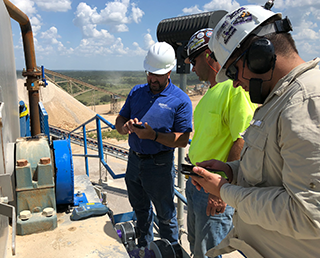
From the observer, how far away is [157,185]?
2846 millimetres

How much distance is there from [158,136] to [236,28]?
1.61 metres

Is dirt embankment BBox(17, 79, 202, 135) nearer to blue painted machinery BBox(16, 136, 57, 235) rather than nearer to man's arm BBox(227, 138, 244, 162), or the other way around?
blue painted machinery BBox(16, 136, 57, 235)

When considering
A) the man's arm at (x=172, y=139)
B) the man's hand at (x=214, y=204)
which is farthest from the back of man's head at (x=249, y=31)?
the man's arm at (x=172, y=139)

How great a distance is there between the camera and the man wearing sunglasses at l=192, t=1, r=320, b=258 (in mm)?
993

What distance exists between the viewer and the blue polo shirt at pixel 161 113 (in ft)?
9.37

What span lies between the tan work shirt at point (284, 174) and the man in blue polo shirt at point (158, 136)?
1495mm

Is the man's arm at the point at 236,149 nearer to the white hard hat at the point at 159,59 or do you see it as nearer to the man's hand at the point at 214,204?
the man's hand at the point at 214,204

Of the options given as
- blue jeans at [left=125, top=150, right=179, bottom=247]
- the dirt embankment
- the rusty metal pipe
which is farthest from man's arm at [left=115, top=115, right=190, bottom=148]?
the dirt embankment

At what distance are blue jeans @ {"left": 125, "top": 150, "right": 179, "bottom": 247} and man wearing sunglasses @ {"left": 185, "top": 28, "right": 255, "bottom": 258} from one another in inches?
17.6

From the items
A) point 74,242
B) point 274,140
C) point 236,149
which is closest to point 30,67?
point 74,242

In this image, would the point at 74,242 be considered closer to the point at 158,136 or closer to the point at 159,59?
the point at 158,136

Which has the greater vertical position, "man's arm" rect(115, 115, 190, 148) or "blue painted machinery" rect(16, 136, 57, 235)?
"man's arm" rect(115, 115, 190, 148)

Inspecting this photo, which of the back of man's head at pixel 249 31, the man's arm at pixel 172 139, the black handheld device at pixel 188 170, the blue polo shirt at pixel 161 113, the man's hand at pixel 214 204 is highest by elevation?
the back of man's head at pixel 249 31

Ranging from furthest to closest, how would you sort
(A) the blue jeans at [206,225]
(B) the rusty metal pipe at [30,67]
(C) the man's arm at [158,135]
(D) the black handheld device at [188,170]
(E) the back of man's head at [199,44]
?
(B) the rusty metal pipe at [30,67] < (C) the man's arm at [158,135] < (E) the back of man's head at [199,44] < (A) the blue jeans at [206,225] < (D) the black handheld device at [188,170]
